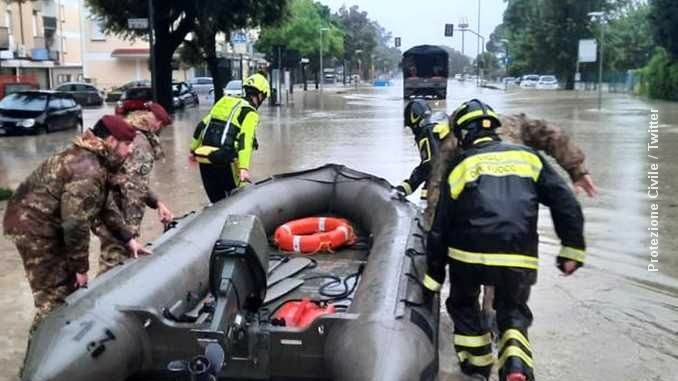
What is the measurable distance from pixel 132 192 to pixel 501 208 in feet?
9.87

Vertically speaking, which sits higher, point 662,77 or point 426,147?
point 662,77

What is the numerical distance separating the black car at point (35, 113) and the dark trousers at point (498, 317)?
19.9 metres

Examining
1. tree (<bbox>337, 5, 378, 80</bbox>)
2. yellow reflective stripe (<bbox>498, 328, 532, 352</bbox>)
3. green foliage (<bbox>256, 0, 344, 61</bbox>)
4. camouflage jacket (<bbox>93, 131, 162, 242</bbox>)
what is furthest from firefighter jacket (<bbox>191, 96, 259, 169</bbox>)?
tree (<bbox>337, 5, 378, 80</bbox>)

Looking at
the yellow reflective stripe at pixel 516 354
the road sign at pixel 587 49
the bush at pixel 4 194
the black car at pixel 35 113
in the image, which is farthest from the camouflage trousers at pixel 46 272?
the road sign at pixel 587 49

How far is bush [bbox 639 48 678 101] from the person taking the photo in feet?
126

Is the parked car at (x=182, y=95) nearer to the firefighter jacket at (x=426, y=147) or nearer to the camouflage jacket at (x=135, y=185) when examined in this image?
the camouflage jacket at (x=135, y=185)

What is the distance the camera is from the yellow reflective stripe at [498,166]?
3982 millimetres

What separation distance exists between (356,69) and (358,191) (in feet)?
365

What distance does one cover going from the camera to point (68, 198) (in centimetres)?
416

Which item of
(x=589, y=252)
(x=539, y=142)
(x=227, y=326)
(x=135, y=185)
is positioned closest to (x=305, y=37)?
(x=589, y=252)

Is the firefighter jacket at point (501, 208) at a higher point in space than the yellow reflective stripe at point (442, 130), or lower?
lower

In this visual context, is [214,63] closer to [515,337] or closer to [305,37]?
[515,337]

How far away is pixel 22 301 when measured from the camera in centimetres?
623

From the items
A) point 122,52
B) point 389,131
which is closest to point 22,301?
point 389,131
